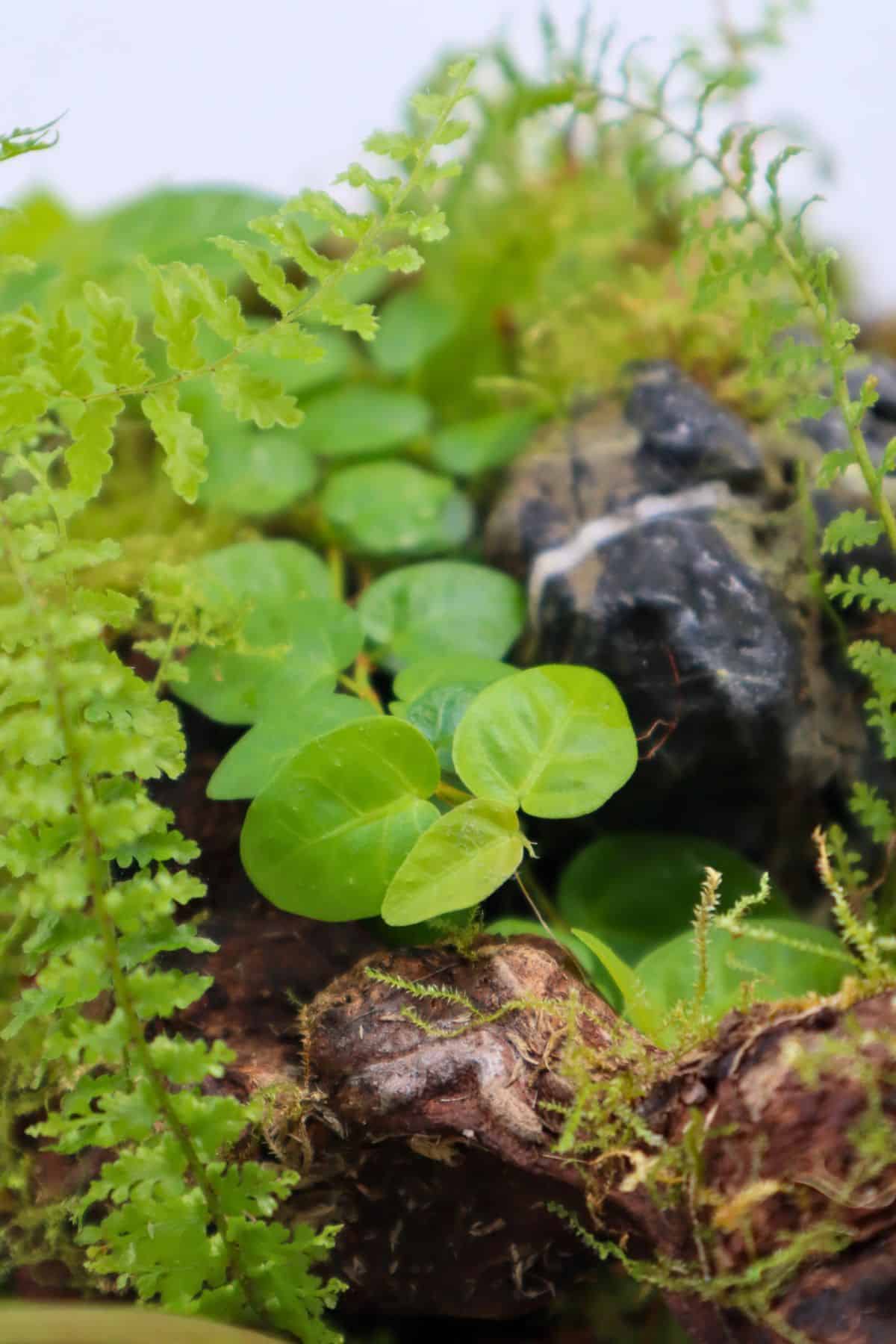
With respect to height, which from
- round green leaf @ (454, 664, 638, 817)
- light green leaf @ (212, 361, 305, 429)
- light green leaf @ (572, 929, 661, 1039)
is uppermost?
light green leaf @ (212, 361, 305, 429)

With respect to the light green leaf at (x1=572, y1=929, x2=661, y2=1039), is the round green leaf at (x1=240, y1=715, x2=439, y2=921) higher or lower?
higher

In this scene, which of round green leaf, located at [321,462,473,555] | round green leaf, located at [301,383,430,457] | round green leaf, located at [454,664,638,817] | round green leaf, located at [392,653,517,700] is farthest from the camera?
round green leaf, located at [301,383,430,457]

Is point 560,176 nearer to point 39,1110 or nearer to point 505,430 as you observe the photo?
point 505,430

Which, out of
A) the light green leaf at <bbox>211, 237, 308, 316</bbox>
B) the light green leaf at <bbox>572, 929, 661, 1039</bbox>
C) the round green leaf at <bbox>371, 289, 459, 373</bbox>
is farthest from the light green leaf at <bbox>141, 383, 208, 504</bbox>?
the round green leaf at <bbox>371, 289, 459, 373</bbox>

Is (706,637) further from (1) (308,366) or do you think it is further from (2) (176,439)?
(1) (308,366)


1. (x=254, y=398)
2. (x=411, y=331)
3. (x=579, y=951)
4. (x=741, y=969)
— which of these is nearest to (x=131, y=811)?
(x=254, y=398)

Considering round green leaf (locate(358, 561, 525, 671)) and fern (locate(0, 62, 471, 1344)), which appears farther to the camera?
round green leaf (locate(358, 561, 525, 671))

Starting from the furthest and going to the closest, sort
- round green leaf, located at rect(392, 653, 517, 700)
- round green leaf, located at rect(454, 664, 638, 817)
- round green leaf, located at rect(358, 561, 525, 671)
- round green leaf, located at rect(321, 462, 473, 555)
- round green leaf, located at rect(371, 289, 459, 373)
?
round green leaf, located at rect(371, 289, 459, 373), round green leaf, located at rect(321, 462, 473, 555), round green leaf, located at rect(358, 561, 525, 671), round green leaf, located at rect(392, 653, 517, 700), round green leaf, located at rect(454, 664, 638, 817)

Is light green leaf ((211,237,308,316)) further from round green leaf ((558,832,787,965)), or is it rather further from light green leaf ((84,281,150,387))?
round green leaf ((558,832,787,965))
